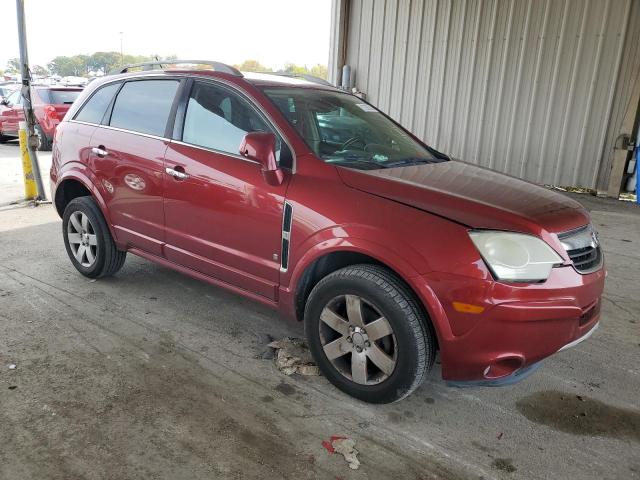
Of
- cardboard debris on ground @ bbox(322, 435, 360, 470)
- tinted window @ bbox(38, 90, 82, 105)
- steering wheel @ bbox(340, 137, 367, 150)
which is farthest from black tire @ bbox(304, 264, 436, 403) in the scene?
tinted window @ bbox(38, 90, 82, 105)

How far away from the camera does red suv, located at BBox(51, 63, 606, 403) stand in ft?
8.21

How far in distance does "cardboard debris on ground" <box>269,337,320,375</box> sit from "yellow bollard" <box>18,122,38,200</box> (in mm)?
5569

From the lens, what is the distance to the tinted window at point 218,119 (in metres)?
3.32

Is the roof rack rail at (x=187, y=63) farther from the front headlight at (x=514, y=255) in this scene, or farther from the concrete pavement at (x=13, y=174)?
the concrete pavement at (x=13, y=174)

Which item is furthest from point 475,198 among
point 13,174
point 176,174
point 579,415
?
point 13,174

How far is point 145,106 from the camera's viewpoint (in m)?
3.98

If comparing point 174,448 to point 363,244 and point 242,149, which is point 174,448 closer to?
point 363,244

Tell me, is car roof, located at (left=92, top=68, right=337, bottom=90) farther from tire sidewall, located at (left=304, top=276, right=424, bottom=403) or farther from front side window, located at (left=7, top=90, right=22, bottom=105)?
front side window, located at (left=7, top=90, right=22, bottom=105)

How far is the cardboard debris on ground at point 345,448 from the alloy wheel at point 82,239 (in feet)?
9.06

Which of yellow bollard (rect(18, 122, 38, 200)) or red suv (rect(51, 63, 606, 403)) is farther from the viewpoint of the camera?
yellow bollard (rect(18, 122, 38, 200))

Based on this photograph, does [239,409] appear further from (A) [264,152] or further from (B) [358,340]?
(A) [264,152]

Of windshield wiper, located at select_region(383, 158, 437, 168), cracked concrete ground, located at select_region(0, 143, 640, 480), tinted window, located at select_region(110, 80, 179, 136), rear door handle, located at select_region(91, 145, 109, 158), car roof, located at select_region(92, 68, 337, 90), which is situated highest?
car roof, located at select_region(92, 68, 337, 90)

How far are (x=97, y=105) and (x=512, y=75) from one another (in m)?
7.28

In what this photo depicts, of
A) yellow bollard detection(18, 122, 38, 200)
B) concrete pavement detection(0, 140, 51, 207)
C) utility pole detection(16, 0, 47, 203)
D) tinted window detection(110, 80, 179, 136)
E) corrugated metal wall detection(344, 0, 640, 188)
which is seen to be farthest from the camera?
corrugated metal wall detection(344, 0, 640, 188)
